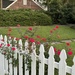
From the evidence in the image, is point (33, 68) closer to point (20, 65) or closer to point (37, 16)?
point (20, 65)

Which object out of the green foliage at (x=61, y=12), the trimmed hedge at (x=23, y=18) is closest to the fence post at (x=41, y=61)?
the trimmed hedge at (x=23, y=18)

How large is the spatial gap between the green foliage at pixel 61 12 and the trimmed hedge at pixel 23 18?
1.85 meters

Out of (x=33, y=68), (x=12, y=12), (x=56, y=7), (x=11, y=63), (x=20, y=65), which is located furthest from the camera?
(x=56, y=7)

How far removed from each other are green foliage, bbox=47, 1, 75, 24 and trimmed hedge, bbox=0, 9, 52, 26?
1849mm

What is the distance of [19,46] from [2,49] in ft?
1.93

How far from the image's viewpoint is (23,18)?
938 inches

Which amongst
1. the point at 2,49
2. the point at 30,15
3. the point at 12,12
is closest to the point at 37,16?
the point at 30,15

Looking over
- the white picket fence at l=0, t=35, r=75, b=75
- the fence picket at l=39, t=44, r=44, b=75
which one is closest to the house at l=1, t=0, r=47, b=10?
the white picket fence at l=0, t=35, r=75, b=75

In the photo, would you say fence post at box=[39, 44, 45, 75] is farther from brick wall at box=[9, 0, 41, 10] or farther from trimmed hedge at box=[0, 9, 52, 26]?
brick wall at box=[9, 0, 41, 10]

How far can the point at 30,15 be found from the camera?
2448 cm

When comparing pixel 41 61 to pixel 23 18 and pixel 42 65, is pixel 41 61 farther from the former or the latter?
pixel 23 18

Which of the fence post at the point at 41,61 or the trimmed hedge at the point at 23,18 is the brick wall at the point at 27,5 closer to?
the trimmed hedge at the point at 23,18

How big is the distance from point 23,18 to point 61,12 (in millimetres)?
4838

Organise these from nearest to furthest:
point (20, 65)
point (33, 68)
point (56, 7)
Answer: point (33, 68), point (20, 65), point (56, 7)
